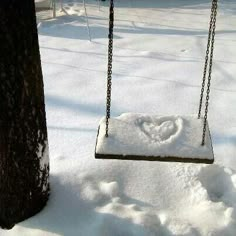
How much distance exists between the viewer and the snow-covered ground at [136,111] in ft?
8.14

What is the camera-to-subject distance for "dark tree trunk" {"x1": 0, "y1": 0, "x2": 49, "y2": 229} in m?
1.99

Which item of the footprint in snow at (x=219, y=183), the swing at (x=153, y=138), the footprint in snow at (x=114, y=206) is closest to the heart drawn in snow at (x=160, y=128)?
the swing at (x=153, y=138)

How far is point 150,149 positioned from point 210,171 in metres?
→ 0.94

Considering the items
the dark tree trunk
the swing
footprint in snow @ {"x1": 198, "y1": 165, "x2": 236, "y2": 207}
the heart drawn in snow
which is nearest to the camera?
the dark tree trunk

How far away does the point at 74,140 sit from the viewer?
3.36 metres

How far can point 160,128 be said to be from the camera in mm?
2412

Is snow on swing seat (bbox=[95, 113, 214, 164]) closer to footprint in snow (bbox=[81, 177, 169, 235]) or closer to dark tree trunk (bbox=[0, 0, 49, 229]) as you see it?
dark tree trunk (bbox=[0, 0, 49, 229])

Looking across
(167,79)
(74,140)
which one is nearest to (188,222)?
(74,140)

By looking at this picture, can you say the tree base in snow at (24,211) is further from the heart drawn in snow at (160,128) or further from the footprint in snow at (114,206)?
the heart drawn in snow at (160,128)

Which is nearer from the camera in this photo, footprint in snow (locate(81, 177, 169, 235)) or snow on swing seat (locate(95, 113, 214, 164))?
snow on swing seat (locate(95, 113, 214, 164))

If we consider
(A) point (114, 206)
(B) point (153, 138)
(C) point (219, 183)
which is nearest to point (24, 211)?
(A) point (114, 206)

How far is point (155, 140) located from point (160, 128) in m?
0.16

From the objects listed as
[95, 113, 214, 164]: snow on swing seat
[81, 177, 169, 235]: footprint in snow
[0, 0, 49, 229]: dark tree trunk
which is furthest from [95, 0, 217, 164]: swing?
[81, 177, 169, 235]: footprint in snow

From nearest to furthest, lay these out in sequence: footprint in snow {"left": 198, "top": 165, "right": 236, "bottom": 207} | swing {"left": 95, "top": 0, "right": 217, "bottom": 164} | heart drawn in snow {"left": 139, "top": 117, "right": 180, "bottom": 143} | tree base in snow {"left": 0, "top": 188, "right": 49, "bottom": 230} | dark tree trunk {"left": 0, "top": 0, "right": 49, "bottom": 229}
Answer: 1. dark tree trunk {"left": 0, "top": 0, "right": 49, "bottom": 229}
2. swing {"left": 95, "top": 0, "right": 217, "bottom": 164}
3. heart drawn in snow {"left": 139, "top": 117, "right": 180, "bottom": 143}
4. tree base in snow {"left": 0, "top": 188, "right": 49, "bottom": 230}
5. footprint in snow {"left": 198, "top": 165, "right": 236, "bottom": 207}
